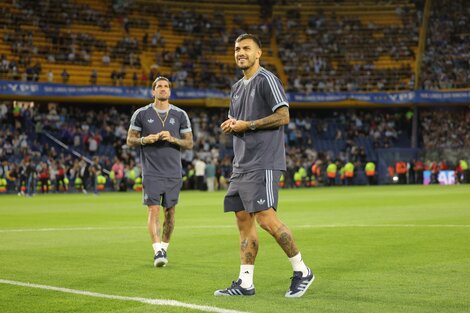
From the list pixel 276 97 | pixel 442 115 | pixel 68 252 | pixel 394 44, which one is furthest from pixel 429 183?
pixel 276 97

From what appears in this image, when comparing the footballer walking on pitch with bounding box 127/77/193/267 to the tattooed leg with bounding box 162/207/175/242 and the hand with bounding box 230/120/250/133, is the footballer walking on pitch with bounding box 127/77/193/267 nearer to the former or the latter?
the tattooed leg with bounding box 162/207/175/242

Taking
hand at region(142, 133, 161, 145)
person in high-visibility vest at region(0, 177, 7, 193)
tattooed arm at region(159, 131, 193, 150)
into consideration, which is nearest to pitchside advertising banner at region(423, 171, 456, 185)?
person in high-visibility vest at region(0, 177, 7, 193)

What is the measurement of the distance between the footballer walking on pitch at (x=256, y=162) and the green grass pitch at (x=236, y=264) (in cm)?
32

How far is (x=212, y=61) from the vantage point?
186 feet

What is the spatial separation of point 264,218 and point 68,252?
206 inches

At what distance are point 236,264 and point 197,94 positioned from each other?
139 ft

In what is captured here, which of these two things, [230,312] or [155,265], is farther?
[155,265]

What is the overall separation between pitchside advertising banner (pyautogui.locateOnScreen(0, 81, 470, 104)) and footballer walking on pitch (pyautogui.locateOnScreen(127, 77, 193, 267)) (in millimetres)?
A: 35863

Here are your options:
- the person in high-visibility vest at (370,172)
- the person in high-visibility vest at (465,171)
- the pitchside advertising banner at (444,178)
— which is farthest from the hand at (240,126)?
the person in high-visibility vest at (465,171)

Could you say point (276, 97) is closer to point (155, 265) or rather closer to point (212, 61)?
point (155, 265)

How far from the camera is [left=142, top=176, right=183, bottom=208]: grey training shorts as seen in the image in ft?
37.3

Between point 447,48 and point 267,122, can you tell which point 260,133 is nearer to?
point 267,122

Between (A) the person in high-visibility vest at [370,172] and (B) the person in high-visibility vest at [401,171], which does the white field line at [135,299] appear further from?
(B) the person in high-visibility vest at [401,171]

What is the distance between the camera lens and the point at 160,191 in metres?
11.4
